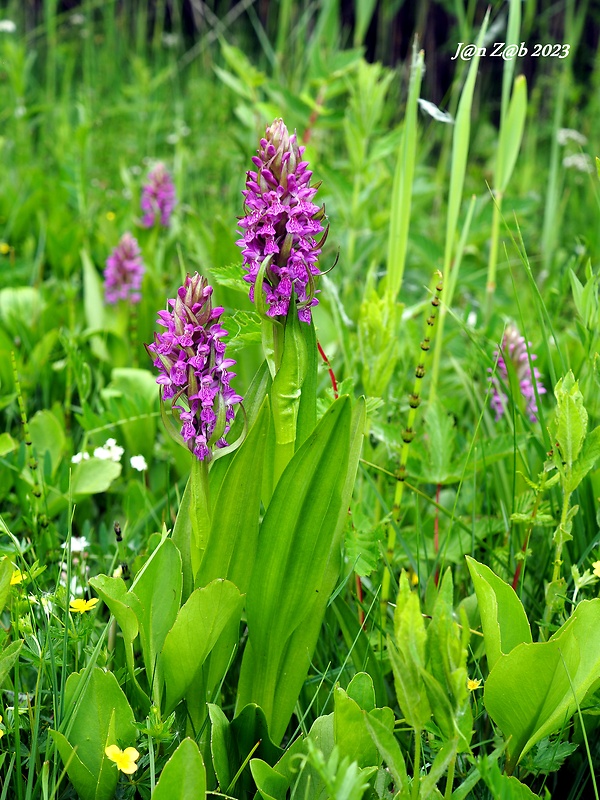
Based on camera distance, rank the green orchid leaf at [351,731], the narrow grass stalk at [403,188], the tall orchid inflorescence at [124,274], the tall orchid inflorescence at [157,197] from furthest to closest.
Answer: the tall orchid inflorescence at [157,197], the tall orchid inflorescence at [124,274], the narrow grass stalk at [403,188], the green orchid leaf at [351,731]

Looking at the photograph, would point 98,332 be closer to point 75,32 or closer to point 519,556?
point 519,556

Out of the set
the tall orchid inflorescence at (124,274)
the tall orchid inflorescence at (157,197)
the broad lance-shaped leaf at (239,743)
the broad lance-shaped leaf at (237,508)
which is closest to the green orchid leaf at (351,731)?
the broad lance-shaped leaf at (239,743)

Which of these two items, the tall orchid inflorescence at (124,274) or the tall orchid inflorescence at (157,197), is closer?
the tall orchid inflorescence at (124,274)

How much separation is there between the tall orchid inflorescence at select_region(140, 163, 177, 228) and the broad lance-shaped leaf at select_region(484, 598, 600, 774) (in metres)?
2.15

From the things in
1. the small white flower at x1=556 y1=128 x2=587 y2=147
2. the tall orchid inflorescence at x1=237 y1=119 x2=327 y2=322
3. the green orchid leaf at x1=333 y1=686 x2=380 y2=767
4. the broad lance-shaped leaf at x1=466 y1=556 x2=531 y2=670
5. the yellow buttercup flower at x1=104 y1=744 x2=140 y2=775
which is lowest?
the yellow buttercup flower at x1=104 y1=744 x2=140 y2=775

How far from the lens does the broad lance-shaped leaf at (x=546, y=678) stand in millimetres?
983

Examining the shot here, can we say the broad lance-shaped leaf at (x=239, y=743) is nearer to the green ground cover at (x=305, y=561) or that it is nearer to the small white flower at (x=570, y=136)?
the green ground cover at (x=305, y=561)

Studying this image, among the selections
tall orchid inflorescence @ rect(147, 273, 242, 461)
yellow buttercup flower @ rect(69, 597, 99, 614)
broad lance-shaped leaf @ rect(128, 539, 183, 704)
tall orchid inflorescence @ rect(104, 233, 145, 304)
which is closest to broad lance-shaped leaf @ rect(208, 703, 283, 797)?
broad lance-shaped leaf @ rect(128, 539, 183, 704)

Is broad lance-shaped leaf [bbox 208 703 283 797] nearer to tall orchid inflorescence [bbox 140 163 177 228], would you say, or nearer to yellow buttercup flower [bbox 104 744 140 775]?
yellow buttercup flower [bbox 104 744 140 775]

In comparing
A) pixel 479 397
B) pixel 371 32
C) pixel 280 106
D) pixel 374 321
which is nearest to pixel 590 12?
pixel 371 32

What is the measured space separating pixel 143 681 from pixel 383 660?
1.25 ft

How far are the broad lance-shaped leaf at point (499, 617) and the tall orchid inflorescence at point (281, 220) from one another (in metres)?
0.43

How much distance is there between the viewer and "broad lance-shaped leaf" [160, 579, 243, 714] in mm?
992

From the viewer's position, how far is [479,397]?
186 cm
